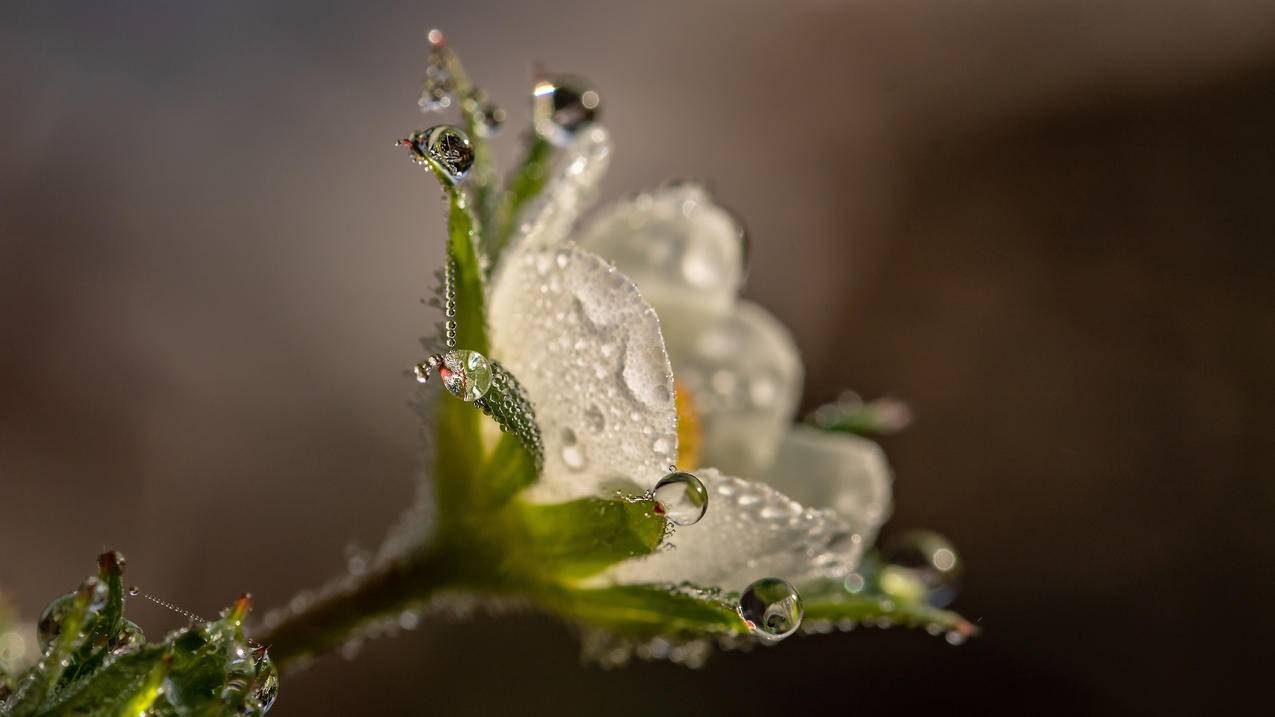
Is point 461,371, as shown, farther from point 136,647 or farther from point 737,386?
point 737,386

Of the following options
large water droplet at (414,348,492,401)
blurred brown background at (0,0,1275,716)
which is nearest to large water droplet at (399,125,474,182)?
large water droplet at (414,348,492,401)

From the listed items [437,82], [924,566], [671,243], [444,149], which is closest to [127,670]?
[444,149]

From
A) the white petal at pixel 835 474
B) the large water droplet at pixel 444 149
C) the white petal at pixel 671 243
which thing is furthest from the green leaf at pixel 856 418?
the large water droplet at pixel 444 149

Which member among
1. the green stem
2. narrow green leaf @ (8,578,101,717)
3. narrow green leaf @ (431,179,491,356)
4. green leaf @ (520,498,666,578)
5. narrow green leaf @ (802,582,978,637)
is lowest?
narrow green leaf @ (8,578,101,717)

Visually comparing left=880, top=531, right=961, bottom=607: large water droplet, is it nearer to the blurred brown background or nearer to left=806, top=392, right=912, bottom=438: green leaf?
left=806, top=392, right=912, bottom=438: green leaf

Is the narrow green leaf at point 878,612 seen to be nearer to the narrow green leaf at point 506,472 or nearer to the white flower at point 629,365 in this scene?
the white flower at point 629,365

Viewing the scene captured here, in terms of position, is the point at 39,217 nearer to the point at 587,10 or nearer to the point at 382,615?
the point at 587,10
